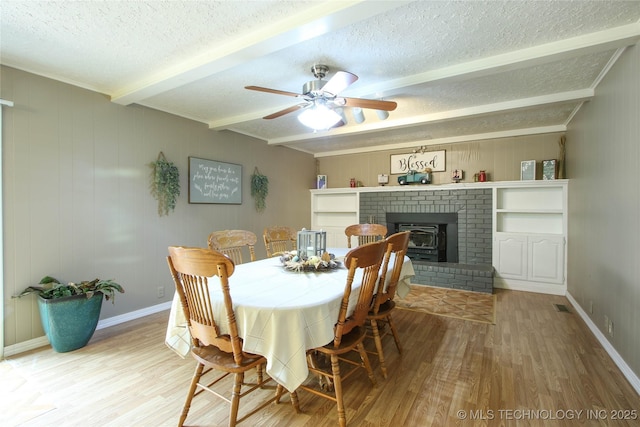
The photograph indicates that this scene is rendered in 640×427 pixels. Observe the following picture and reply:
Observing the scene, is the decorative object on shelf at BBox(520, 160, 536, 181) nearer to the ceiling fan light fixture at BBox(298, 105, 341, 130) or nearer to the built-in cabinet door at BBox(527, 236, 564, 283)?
the built-in cabinet door at BBox(527, 236, 564, 283)

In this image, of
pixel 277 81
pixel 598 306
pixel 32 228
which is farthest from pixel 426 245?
pixel 32 228

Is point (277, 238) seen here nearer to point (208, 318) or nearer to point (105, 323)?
point (208, 318)

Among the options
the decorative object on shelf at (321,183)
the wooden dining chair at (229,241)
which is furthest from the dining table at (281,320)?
the decorative object on shelf at (321,183)

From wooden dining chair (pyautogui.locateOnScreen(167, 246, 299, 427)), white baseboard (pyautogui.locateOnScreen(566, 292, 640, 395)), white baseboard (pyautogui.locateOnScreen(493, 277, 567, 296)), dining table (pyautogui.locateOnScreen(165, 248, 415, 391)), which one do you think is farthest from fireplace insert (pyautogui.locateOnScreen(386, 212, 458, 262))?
wooden dining chair (pyautogui.locateOnScreen(167, 246, 299, 427))

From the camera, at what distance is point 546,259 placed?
4.17 meters

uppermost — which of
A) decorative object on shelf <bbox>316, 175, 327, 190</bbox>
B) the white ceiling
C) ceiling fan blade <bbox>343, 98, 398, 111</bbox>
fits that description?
the white ceiling

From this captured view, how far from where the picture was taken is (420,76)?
8.43 ft

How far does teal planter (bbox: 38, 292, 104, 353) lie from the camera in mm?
2379

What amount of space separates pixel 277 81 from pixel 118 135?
176 cm

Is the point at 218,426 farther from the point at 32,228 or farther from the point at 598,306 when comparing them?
the point at 598,306

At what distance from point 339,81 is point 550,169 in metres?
3.79

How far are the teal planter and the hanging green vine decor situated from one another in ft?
8.03

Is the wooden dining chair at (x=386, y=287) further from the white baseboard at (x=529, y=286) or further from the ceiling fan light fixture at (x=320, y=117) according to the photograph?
the white baseboard at (x=529, y=286)

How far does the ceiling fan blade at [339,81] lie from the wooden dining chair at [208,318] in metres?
1.36
